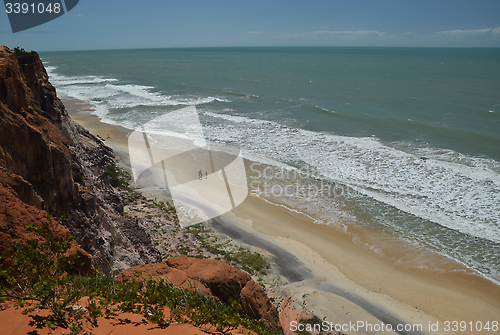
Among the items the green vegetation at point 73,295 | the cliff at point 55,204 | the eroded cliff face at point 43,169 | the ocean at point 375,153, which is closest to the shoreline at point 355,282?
the ocean at point 375,153

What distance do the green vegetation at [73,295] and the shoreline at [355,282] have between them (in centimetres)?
698

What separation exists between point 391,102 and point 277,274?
4049 centimetres

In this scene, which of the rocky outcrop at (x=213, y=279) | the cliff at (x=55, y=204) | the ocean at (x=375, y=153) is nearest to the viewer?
the cliff at (x=55, y=204)

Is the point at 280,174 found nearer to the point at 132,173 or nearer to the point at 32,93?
the point at 132,173

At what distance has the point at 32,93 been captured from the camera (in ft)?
30.4

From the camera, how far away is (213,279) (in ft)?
23.3

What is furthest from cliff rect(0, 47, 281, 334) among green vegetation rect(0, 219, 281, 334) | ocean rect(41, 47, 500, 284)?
ocean rect(41, 47, 500, 284)

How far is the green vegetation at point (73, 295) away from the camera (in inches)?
159

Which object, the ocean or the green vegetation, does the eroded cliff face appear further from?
the ocean

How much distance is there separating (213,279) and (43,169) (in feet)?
16.5

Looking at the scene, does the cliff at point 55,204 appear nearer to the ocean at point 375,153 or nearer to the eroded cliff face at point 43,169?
the eroded cliff face at point 43,169

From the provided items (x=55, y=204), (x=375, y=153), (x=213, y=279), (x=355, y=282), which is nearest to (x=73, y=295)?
(x=213, y=279)

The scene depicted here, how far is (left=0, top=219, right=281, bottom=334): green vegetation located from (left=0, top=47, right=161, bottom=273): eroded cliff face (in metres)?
0.89

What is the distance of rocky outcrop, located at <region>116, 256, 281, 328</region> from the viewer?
682 centimetres
